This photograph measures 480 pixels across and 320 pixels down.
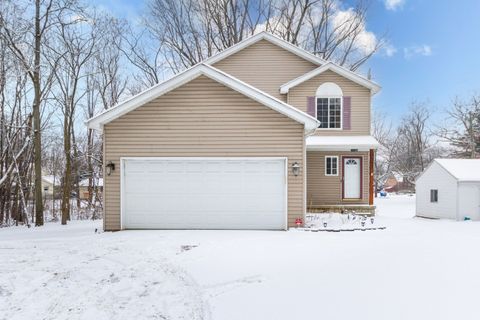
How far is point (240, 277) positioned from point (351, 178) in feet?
33.8

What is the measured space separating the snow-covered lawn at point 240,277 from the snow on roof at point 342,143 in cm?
543

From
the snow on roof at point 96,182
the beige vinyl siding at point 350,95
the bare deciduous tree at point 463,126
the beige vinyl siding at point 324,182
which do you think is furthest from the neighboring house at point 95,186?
the bare deciduous tree at point 463,126

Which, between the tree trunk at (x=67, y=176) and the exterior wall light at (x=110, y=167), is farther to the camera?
the tree trunk at (x=67, y=176)

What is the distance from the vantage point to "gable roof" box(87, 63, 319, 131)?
9.19 metres

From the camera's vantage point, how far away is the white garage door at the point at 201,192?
9.45m

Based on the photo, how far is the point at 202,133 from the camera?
31.1 ft

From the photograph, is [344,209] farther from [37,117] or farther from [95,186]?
[95,186]

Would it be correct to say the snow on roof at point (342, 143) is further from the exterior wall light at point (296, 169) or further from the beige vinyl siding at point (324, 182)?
the exterior wall light at point (296, 169)

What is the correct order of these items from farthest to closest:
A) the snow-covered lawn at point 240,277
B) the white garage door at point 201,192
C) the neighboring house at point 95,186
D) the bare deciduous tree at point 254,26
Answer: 1. the bare deciduous tree at point 254,26
2. the neighboring house at point 95,186
3. the white garage door at point 201,192
4. the snow-covered lawn at point 240,277

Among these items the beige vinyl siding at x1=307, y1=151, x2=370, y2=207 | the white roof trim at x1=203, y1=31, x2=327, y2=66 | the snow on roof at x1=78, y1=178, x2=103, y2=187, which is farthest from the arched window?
the snow on roof at x1=78, y1=178, x2=103, y2=187

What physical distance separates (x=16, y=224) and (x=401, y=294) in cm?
1462

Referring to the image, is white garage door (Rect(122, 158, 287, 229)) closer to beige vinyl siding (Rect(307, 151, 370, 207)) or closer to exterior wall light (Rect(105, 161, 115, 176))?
exterior wall light (Rect(105, 161, 115, 176))

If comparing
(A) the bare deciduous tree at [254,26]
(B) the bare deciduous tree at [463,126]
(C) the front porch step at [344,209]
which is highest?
(A) the bare deciduous tree at [254,26]

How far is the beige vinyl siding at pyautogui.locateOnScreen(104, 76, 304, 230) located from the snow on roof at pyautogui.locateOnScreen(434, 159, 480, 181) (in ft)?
30.4
